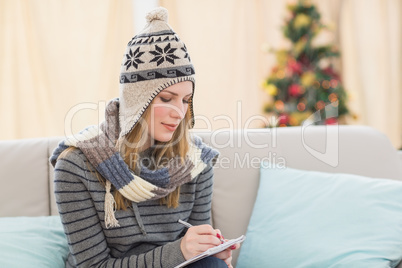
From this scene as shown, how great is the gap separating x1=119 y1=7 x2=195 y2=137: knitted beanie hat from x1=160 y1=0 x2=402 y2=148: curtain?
189 cm

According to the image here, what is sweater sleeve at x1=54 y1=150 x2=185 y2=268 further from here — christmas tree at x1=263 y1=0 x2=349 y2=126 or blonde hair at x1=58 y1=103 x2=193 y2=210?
christmas tree at x1=263 y1=0 x2=349 y2=126

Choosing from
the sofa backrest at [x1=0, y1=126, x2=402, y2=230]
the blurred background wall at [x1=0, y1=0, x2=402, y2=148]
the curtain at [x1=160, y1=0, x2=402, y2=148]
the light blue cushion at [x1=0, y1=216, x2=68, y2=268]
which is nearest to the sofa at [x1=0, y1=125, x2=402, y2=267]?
the sofa backrest at [x1=0, y1=126, x2=402, y2=230]

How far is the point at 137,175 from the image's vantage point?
1345mm

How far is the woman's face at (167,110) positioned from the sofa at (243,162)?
0.46 m

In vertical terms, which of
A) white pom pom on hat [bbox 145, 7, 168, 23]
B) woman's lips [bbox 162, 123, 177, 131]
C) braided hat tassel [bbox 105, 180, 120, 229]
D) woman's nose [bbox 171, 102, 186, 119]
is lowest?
braided hat tassel [bbox 105, 180, 120, 229]

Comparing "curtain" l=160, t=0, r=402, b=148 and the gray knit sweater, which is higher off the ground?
"curtain" l=160, t=0, r=402, b=148

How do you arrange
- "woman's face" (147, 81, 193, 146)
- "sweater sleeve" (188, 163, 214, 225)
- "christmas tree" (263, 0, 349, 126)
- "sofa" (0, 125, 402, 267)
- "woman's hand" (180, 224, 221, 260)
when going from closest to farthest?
1. "woman's hand" (180, 224, 221, 260)
2. "woman's face" (147, 81, 193, 146)
3. "sweater sleeve" (188, 163, 214, 225)
4. "sofa" (0, 125, 402, 267)
5. "christmas tree" (263, 0, 349, 126)

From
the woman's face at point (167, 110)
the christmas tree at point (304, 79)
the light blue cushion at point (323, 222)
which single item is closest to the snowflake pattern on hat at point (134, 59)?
the woman's face at point (167, 110)

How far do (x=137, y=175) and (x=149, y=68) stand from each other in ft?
1.13

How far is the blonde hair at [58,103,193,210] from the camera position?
1.29 metres

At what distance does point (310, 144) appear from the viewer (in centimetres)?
178

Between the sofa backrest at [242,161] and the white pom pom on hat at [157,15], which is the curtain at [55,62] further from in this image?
the white pom pom on hat at [157,15]

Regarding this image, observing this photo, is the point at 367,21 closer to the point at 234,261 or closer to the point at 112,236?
the point at 234,261

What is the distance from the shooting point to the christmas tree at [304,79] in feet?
10.7
